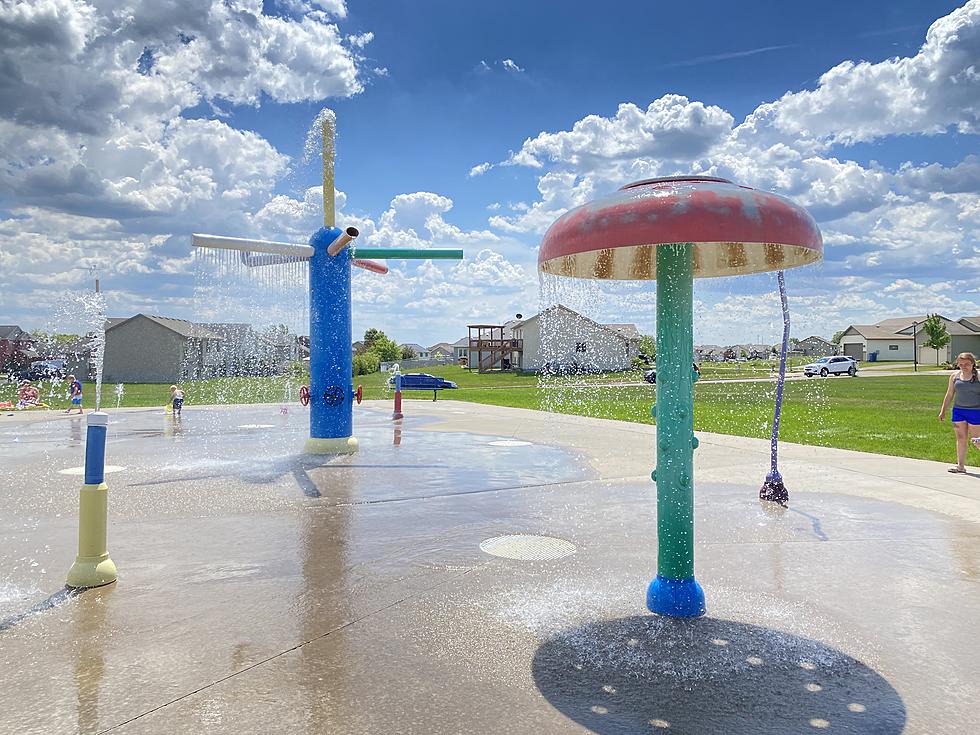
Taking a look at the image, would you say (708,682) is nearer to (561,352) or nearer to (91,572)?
(91,572)

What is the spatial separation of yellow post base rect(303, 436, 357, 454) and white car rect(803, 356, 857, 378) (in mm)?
45374

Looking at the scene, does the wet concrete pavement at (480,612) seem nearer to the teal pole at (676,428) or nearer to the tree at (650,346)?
the teal pole at (676,428)

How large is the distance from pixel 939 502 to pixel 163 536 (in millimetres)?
8219

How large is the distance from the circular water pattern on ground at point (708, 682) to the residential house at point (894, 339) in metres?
96.7

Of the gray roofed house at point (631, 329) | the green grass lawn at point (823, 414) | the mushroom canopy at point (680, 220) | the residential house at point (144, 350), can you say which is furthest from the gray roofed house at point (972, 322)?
the mushroom canopy at point (680, 220)

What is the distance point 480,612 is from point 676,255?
105 inches

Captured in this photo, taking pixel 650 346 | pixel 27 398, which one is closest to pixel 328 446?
pixel 650 346

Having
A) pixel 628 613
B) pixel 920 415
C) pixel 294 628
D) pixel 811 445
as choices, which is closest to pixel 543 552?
pixel 628 613

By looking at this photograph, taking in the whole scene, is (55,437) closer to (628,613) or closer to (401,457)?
(401,457)

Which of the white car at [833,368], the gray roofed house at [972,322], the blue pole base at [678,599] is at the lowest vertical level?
the blue pole base at [678,599]

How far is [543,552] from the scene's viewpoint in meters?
5.78

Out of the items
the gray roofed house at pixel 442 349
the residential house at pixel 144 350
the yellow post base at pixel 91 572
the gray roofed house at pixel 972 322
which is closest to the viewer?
the yellow post base at pixel 91 572

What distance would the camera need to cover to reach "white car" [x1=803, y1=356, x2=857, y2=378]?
48.9 metres

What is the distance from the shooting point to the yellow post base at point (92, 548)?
4855 mm
